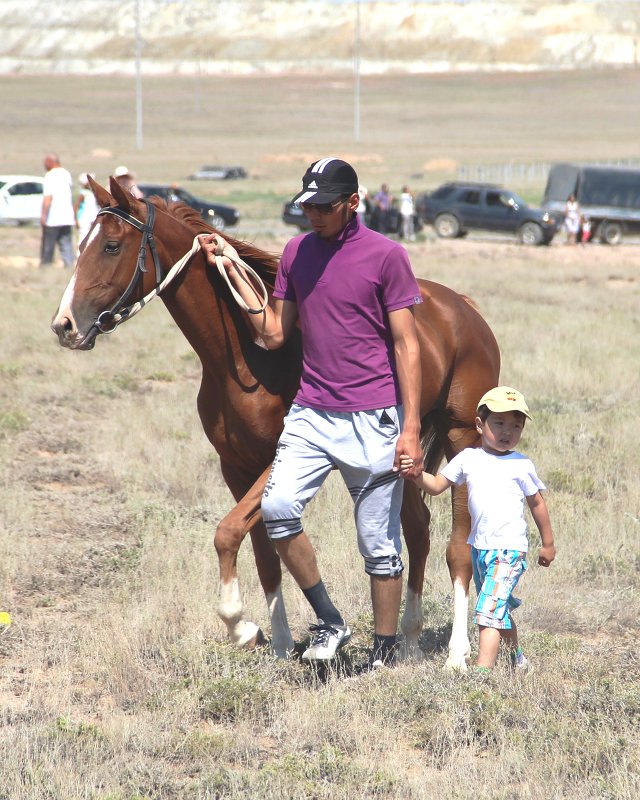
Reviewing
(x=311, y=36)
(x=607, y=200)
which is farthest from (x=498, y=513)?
(x=311, y=36)

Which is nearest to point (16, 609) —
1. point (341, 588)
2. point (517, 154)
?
point (341, 588)

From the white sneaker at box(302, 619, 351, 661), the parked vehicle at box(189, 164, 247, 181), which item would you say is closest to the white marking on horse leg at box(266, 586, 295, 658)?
the white sneaker at box(302, 619, 351, 661)

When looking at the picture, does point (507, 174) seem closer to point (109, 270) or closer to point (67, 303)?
point (109, 270)

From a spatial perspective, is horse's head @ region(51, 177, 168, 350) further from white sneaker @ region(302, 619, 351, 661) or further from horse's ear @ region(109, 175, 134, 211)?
white sneaker @ region(302, 619, 351, 661)

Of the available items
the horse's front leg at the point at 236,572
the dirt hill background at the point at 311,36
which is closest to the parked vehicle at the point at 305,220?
the horse's front leg at the point at 236,572

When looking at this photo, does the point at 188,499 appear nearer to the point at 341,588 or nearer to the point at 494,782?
the point at 341,588

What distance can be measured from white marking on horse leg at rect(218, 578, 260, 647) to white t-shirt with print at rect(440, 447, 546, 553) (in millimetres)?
1015

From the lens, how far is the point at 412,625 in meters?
5.64

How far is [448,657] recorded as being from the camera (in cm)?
543

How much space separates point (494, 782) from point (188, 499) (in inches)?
175

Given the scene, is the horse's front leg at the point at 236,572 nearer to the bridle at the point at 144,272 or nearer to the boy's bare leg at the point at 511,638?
the bridle at the point at 144,272

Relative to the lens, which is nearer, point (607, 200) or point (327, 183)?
point (327, 183)

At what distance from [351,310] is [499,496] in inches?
39.6

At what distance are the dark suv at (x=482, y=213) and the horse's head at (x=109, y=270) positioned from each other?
2747cm
